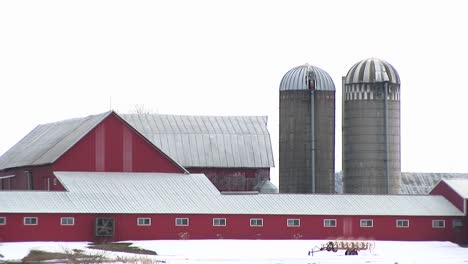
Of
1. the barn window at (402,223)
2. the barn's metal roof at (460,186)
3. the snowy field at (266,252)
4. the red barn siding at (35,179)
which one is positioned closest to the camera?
the snowy field at (266,252)

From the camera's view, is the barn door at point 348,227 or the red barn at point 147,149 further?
the red barn at point 147,149

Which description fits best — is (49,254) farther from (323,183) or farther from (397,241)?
(323,183)

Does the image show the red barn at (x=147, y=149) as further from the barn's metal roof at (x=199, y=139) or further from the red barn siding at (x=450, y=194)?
the red barn siding at (x=450, y=194)

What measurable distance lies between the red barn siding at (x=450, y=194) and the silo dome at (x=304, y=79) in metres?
11.1

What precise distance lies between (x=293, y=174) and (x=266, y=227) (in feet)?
42.1

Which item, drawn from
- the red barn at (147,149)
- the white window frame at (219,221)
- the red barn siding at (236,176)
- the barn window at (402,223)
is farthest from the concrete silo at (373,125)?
the white window frame at (219,221)

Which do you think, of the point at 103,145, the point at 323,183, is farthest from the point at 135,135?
Answer: the point at 323,183

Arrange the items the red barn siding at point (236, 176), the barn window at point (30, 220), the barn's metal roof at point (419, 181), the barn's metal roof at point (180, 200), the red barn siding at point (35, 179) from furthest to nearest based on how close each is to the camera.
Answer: the barn's metal roof at point (419, 181) < the red barn siding at point (236, 176) < the red barn siding at point (35, 179) < the barn's metal roof at point (180, 200) < the barn window at point (30, 220)

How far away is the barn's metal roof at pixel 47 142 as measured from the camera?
8494 cm

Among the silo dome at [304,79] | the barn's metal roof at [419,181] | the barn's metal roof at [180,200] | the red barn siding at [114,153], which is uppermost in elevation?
the silo dome at [304,79]

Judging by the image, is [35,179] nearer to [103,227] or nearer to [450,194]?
[103,227]

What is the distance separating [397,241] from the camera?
81.3m

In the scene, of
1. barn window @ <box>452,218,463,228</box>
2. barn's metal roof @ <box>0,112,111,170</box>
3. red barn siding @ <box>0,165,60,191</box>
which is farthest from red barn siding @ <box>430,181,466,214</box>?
red barn siding @ <box>0,165,60,191</box>

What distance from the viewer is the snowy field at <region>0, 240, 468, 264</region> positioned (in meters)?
68.0
